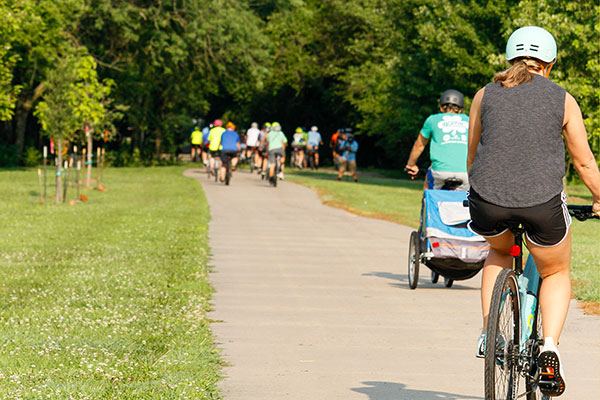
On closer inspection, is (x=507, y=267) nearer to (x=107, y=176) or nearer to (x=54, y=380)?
(x=54, y=380)

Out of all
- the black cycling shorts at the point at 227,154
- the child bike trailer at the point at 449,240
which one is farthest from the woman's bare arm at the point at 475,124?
the black cycling shorts at the point at 227,154

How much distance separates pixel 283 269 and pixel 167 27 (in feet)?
98.6

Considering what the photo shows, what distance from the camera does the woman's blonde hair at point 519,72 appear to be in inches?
207

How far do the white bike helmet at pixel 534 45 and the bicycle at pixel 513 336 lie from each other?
80 centimetres

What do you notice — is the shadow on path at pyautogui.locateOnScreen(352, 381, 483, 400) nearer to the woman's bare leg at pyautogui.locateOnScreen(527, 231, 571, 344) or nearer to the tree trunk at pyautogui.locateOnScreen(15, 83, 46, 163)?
Answer: the woman's bare leg at pyautogui.locateOnScreen(527, 231, 571, 344)

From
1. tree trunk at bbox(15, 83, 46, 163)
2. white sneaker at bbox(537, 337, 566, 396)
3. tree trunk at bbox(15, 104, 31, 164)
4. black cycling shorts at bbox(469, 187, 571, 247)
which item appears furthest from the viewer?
tree trunk at bbox(15, 104, 31, 164)

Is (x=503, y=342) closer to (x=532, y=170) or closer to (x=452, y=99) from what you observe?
(x=532, y=170)

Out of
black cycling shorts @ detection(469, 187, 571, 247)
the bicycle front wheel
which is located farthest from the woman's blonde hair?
the bicycle front wheel

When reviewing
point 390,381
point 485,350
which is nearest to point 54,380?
point 390,381

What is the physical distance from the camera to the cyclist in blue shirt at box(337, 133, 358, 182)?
3700cm

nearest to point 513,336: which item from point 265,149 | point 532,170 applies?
point 532,170

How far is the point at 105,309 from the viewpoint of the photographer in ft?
28.5

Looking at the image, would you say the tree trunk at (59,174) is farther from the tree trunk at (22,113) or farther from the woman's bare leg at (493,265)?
the tree trunk at (22,113)

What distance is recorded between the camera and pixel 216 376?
6426 millimetres
